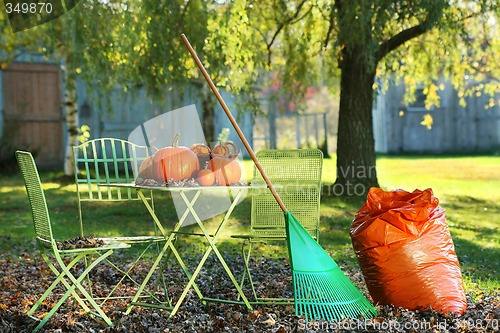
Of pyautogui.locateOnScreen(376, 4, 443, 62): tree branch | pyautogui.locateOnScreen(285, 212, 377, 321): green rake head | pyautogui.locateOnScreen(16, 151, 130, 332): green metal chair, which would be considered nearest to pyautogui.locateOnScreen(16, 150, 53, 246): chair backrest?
pyautogui.locateOnScreen(16, 151, 130, 332): green metal chair

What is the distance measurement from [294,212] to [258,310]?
3.13ft

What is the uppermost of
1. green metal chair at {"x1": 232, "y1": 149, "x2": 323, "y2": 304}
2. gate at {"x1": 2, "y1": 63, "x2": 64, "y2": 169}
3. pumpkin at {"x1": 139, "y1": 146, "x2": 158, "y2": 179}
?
gate at {"x1": 2, "y1": 63, "x2": 64, "y2": 169}

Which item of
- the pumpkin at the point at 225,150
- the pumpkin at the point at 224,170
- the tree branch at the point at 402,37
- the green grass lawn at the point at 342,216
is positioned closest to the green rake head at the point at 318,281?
the pumpkin at the point at 224,170

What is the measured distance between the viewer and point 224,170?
498 cm

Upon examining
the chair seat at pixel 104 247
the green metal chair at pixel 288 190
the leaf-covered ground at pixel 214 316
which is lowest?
the leaf-covered ground at pixel 214 316

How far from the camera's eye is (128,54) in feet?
33.7

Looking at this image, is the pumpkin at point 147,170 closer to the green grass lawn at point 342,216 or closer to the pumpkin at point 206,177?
the pumpkin at point 206,177

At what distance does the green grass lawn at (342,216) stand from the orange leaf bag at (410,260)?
0.95 meters

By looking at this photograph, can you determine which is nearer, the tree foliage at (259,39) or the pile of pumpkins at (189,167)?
the pile of pumpkins at (189,167)

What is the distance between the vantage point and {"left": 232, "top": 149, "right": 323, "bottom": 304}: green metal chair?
5.83m

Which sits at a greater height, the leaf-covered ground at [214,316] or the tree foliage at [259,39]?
the tree foliage at [259,39]

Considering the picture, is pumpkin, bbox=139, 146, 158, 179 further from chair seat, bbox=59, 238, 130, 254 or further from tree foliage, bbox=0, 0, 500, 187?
tree foliage, bbox=0, 0, 500, 187

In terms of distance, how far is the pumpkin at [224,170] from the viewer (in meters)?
4.97

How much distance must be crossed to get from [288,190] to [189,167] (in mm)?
1243
